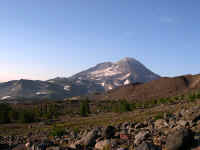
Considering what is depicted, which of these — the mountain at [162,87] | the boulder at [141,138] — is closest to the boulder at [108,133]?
the boulder at [141,138]

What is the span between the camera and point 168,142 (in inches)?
329

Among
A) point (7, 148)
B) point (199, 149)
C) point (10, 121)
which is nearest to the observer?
point (199, 149)

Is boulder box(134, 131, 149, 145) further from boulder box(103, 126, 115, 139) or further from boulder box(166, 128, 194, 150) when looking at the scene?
boulder box(103, 126, 115, 139)

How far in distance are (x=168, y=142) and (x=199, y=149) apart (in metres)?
1.16

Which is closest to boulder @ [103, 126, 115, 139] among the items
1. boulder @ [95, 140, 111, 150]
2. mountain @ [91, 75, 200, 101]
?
boulder @ [95, 140, 111, 150]

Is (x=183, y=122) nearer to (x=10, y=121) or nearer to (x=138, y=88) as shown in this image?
(x=10, y=121)

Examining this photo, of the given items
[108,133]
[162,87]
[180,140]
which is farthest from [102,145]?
[162,87]

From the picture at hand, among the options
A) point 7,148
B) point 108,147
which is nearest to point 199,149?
point 108,147

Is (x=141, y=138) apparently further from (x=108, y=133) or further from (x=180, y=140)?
(x=108, y=133)

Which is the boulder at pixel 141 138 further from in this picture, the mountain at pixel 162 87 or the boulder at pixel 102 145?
the mountain at pixel 162 87

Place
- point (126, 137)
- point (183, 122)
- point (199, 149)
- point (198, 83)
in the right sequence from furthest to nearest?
1. point (198, 83)
2. point (183, 122)
3. point (126, 137)
4. point (199, 149)

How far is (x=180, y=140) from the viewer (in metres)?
8.09

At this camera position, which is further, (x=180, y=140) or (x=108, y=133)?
(x=108, y=133)

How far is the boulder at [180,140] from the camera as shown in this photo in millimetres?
8023
